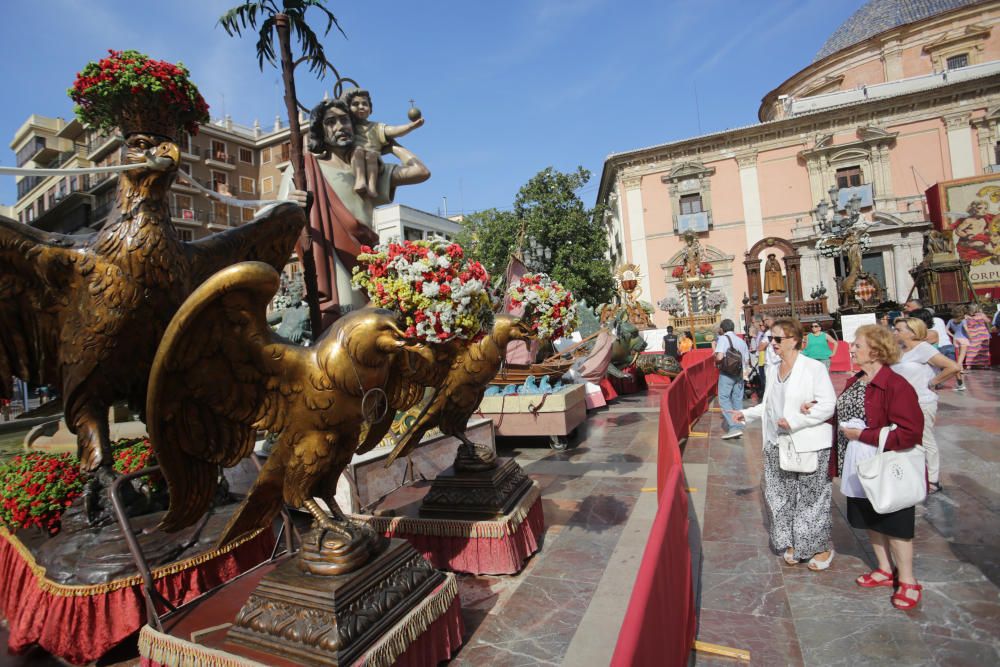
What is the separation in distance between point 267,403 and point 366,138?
139 inches

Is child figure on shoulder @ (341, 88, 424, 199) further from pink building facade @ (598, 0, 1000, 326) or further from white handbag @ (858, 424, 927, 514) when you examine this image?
pink building facade @ (598, 0, 1000, 326)

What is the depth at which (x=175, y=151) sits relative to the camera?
268cm

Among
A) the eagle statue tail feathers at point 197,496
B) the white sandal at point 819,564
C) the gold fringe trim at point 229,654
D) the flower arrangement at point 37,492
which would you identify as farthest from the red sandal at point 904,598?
the flower arrangement at point 37,492

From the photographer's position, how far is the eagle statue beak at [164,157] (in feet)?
→ 8.53

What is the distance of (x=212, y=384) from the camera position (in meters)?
1.96

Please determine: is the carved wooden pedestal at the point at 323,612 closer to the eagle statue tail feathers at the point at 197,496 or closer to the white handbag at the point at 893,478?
the eagle statue tail feathers at the point at 197,496

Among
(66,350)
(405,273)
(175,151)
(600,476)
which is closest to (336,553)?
(405,273)

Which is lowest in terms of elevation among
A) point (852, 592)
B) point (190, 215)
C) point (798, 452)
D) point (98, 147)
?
point (852, 592)

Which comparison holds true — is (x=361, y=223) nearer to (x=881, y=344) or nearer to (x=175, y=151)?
(x=175, y=151)

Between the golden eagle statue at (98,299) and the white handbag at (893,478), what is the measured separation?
3.96 metres

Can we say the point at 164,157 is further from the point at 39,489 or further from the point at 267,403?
the point at 39,489

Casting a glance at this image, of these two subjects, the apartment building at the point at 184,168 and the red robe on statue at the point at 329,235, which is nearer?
the red robe on statue at the point at 329,235

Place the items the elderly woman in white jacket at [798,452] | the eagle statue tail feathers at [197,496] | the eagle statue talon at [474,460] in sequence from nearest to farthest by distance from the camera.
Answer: the eagle statue tail feathers at [197,496]
the elderly woman in white jacket at [798,452]
the eagle statue talon at [474,460]

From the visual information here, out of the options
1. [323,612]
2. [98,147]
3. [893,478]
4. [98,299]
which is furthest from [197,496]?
[98,147]
